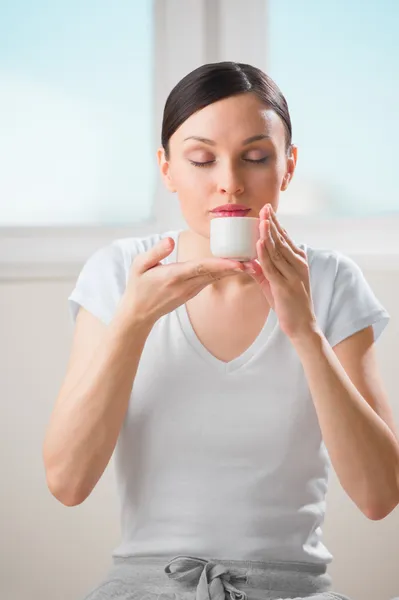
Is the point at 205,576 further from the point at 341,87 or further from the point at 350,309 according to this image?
the point at 341,87

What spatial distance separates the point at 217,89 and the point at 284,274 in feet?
1.10

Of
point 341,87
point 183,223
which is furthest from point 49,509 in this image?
point 341,87

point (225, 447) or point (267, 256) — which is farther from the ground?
point (267, 256)

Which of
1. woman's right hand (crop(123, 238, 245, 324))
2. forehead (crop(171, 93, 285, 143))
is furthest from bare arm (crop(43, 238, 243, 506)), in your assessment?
forehead (crop(171, 93, 285, 143))

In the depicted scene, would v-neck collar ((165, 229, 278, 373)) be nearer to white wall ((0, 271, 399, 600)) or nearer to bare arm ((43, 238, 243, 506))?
bare arm ((43, 238, 243, 506))

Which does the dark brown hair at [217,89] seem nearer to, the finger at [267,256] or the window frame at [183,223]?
the finger at [267,256]

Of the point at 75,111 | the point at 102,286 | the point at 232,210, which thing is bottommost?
the point at 102,286

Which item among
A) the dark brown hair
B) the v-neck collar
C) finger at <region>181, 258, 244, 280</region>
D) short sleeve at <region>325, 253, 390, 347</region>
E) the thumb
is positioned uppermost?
the dark brown hair

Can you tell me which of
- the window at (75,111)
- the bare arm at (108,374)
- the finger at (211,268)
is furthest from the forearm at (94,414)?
the window at (75,111)

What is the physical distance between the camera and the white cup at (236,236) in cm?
118

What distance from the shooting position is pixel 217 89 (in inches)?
52.9

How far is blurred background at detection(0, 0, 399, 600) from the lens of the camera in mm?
2021

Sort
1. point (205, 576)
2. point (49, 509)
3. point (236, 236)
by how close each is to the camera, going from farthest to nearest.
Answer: point (49, 509) < point (205, 576) < point (236, 236)

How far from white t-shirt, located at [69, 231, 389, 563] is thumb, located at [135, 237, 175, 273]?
0.23m
